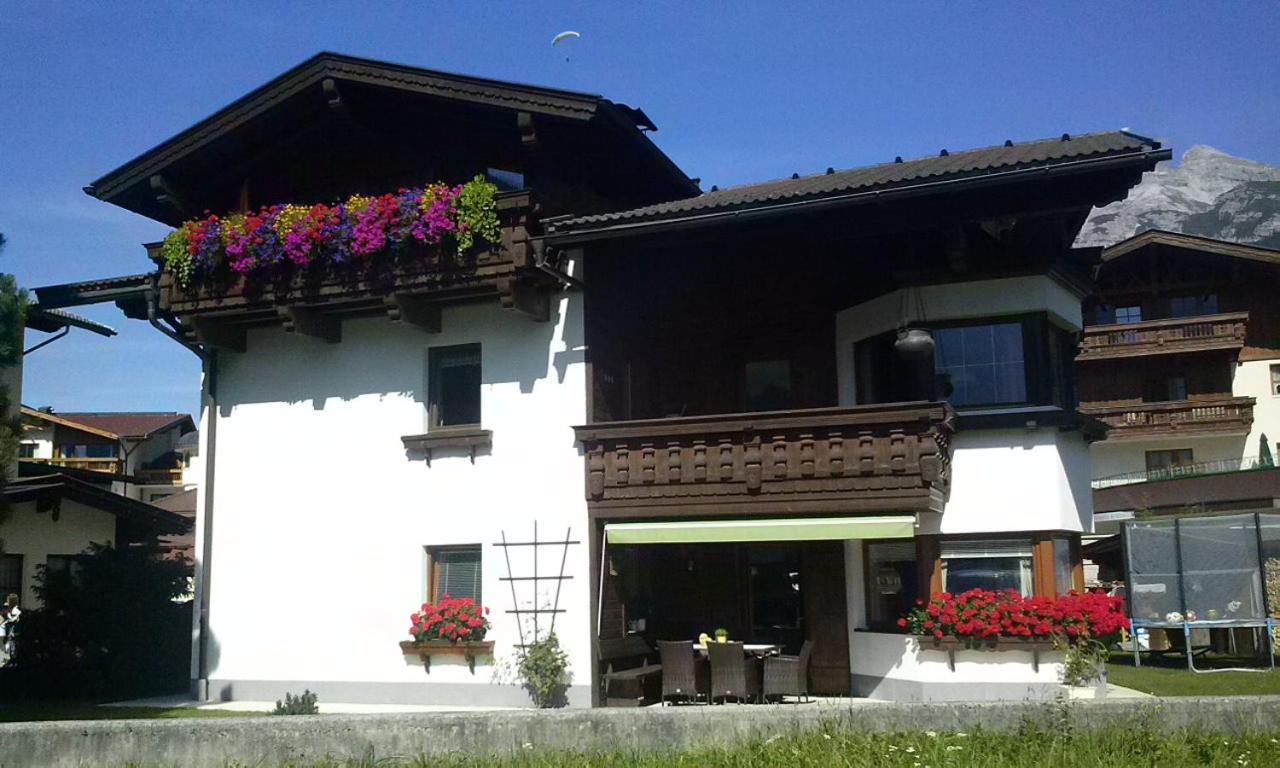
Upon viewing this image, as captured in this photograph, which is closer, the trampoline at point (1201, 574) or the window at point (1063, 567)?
the window at point (1063, 567)

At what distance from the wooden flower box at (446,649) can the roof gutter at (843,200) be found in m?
5.28

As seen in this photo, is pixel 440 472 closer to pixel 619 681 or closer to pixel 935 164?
pixel 619 681

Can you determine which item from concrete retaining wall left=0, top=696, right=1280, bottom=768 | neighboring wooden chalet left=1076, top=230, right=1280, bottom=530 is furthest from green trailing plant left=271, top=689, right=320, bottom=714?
neighboring wooden chalet left=1076, top=230, right=1280, bottom=530

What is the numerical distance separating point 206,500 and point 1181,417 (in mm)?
33832

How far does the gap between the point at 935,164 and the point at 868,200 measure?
2515 mm

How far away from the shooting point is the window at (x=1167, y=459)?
43.2 m

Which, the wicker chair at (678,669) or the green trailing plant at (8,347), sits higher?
the green trailing plant at (8,347)

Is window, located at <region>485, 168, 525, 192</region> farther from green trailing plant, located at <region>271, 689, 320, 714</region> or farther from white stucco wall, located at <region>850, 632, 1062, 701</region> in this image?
white stucco wall, located at <region>850, 632, 1062, 701</region>

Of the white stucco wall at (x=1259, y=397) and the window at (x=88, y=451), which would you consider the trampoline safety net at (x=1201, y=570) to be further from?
the window at (x=88, y=451)

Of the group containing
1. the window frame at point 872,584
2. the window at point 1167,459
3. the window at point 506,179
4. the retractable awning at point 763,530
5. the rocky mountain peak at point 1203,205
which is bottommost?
the window frame at point 872,584

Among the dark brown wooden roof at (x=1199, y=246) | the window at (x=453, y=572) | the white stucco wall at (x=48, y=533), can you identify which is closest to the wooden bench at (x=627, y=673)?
the window at (x=453, y=572)

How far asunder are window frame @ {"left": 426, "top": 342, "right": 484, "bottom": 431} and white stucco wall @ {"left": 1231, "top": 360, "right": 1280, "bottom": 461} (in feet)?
110

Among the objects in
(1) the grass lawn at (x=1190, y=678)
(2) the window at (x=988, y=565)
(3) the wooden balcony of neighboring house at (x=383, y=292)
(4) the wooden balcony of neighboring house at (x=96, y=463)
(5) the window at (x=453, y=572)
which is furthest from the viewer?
(4) the wooden balcony of neighboring house at (x=96, y=463)

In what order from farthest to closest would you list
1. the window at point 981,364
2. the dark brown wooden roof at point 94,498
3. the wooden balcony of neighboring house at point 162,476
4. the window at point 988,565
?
the wooden balcony of neighboring house at point 162,476
the dark brown wooden roof at point 94,498
the window at point 981,364
the window at point 988,565
